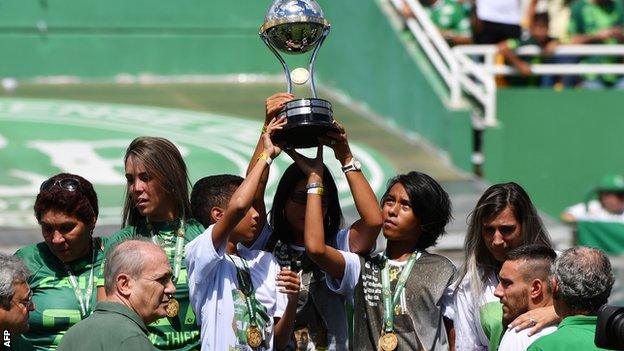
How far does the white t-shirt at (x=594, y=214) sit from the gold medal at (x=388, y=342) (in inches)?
230

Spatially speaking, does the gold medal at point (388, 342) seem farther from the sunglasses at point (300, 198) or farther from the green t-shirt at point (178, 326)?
the green t-shirt at point (178, 326)

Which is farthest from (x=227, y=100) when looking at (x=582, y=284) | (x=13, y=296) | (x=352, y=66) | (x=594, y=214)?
(x=582, y=284)

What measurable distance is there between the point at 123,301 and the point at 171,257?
1163 millimetres

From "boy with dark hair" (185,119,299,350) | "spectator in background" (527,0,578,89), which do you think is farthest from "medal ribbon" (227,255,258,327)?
"spectator in background" (527,0,578,89)

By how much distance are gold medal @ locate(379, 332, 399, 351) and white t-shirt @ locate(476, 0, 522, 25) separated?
8.37m

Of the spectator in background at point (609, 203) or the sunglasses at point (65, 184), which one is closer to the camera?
the sunglasses at point (65, 184)

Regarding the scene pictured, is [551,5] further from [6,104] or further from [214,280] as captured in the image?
[214,280]

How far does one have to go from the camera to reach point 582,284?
4605mm

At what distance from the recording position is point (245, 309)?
5246 millimetres

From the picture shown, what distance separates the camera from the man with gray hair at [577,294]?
4465mm

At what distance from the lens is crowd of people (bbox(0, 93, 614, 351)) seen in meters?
5.16

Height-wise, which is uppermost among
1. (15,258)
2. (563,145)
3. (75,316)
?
(15,258)

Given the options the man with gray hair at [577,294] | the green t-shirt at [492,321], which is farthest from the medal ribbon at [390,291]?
the man with gray hair at [577,294]

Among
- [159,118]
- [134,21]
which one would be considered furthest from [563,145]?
[134,21]
